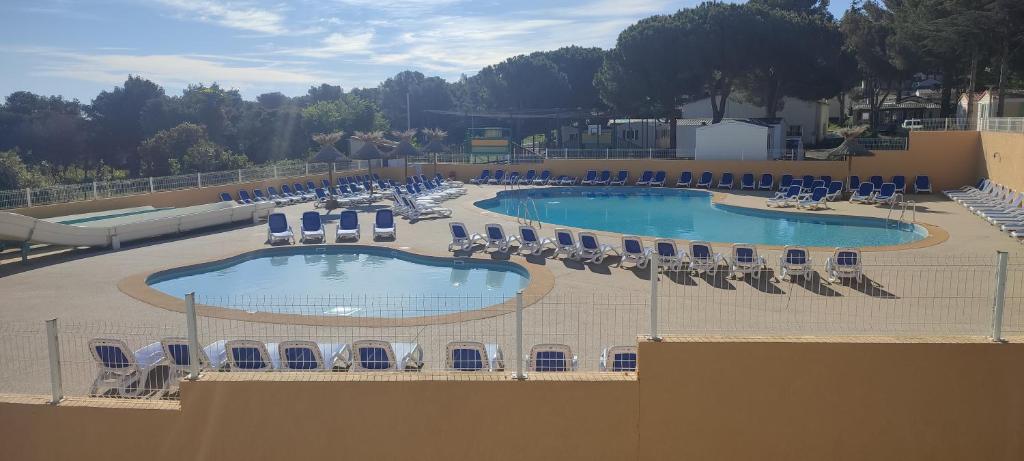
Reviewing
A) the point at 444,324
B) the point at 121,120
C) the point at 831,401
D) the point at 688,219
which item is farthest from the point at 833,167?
the point at 121,120

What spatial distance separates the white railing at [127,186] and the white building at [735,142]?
50.7 feet

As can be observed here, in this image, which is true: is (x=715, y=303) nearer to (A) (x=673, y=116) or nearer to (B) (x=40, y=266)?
(B) (x=40, y=266)

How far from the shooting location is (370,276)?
1312 centimetres

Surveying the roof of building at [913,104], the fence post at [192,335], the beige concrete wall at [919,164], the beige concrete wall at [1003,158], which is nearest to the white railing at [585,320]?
the fence post at [192,335]

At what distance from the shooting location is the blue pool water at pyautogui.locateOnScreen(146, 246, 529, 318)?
10.5m

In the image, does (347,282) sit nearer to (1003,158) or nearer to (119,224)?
(119,224)

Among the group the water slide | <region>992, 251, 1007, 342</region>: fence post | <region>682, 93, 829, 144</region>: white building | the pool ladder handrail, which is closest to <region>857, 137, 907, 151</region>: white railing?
the pool ladder handrail

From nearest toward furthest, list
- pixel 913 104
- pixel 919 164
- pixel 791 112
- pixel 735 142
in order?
pixel 919 164, pixel 735 142, pixel 791 112, pixel 913 104

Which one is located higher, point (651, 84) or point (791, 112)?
point (651, 84)

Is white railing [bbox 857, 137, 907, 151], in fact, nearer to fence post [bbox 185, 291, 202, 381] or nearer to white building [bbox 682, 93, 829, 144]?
white building [bbox 682, 93, 829, 144]

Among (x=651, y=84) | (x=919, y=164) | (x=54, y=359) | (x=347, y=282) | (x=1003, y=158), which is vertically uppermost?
(x=651, y=84)

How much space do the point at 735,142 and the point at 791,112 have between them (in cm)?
1523

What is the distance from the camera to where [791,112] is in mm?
40188

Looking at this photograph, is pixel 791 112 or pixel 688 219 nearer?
pixel 688 219
